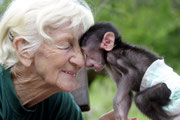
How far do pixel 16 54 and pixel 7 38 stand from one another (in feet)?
0.57

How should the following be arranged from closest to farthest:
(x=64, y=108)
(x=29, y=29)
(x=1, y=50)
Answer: (x=29, y=29) → (x=1, y=50) → (x=64, y=108)

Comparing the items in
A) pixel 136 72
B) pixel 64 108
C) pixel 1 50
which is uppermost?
pixel 1 50

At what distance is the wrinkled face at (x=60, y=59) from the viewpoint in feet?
9.39

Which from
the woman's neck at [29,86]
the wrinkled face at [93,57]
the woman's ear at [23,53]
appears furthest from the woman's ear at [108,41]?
the woman's ear at [23,53]

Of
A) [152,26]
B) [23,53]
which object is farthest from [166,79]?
[152,26]

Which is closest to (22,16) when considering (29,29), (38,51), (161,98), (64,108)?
(29,29)

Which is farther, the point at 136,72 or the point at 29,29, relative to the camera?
the point at 136,72

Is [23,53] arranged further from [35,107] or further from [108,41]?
[108,41]

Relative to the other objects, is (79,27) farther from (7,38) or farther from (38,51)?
(7,38)

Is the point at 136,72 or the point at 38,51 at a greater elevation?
the point at 38,51

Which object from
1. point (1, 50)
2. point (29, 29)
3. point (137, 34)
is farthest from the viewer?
point (137, 34)

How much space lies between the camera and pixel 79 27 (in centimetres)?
296

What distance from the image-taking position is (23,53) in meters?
2.91

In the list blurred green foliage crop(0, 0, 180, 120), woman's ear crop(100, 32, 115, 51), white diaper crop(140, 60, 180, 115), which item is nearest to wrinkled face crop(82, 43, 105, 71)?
woman's ear crop(100, 32, 115, 51)
